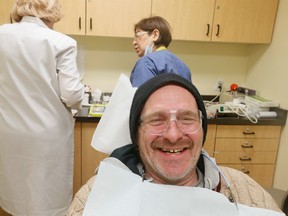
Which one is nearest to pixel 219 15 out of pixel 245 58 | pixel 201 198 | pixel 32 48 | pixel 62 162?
pixel 245 58

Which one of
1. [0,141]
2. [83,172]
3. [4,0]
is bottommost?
[83,172]

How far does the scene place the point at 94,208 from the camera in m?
0.88

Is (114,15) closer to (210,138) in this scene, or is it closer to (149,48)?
(149,48)

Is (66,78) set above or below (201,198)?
above

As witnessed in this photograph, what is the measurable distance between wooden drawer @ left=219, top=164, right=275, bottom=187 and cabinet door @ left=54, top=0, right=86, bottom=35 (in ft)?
5.40

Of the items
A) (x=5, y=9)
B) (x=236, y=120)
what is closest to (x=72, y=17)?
(x=5, y=9)

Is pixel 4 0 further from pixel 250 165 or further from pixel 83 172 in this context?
pixel 250 165

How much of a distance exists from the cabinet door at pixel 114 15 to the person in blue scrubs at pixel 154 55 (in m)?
0.39

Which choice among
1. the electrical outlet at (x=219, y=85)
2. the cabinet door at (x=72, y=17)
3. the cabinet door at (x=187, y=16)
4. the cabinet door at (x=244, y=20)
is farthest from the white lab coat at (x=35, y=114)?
the electrical outlet at (x=219, y=85)

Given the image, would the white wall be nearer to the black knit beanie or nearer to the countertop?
the countertop

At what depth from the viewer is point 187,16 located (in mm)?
2316

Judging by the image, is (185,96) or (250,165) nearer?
(185,96)

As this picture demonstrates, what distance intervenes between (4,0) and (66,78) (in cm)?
97

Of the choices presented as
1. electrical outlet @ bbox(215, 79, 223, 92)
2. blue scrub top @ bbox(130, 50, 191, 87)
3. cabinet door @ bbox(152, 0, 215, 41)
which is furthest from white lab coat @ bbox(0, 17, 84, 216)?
electrical outlet @ bbox(215, 79, 223, 92)
